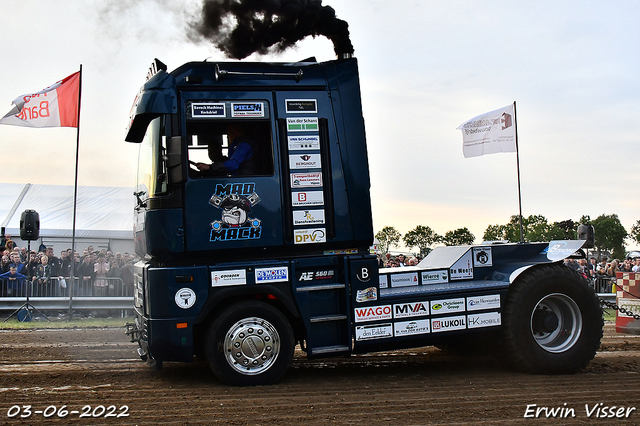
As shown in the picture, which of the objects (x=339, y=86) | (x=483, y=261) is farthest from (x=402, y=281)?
(x=339, y=86)

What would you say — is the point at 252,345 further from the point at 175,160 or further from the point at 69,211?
the point at 69,211

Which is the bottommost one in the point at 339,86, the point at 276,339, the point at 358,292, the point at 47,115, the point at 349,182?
the point at 276,339

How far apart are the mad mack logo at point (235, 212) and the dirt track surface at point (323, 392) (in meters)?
1.58

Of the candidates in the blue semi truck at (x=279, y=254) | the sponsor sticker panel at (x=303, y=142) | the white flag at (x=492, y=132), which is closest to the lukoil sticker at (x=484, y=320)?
the blue semi truck at (x=279, y=254)

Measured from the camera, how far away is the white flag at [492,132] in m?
15.5

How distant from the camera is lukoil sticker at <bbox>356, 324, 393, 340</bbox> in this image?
20.7ft

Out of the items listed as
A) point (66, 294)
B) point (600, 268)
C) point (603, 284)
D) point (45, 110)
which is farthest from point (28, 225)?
point (600, 268)

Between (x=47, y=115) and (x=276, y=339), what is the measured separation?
420 inches

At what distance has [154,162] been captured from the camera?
6.07m

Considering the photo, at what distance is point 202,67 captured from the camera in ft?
20.2

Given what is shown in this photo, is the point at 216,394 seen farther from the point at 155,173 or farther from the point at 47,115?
the point at 47,115

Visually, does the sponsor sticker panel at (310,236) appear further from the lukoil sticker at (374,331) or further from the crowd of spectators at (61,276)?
the crowd of spectators at (61,276)

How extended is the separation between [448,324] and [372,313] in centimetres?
96

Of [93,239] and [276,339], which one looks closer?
[276,339]
